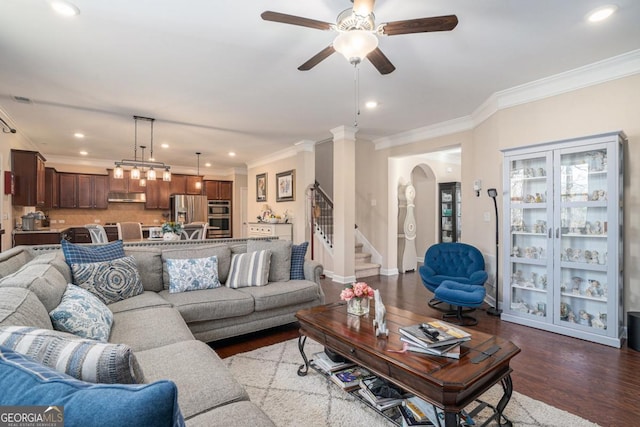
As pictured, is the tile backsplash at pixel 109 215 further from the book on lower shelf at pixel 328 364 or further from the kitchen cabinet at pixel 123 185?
the book on lower shelf at pixel 328 364

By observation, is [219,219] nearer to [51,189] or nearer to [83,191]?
[83,191]

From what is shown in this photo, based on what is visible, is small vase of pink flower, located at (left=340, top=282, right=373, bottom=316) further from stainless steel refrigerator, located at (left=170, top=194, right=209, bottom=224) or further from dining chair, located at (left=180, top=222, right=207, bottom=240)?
stainless steel refrigerator, located at (left=170, top=194, right=209, bottom=224)

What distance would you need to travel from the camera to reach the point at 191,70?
3170mm

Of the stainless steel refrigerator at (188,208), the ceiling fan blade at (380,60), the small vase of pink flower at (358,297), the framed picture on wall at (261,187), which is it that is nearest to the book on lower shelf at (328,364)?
the small vase of pink flower at (358,297)

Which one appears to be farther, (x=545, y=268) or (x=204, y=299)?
(x=545, y=268)

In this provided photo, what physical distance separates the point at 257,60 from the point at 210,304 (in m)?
2.34

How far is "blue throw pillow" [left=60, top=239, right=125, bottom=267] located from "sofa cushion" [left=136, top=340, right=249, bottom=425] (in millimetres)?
A: 1489

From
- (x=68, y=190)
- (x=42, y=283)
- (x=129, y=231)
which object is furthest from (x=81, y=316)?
(x=68, y=190)

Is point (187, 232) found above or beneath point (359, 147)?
beneath

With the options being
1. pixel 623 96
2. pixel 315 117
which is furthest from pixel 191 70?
pixel 623 96

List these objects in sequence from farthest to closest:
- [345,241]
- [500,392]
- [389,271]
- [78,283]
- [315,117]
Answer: [389,271] → [345,241] → [315,117] → [78,283] → [500,392]

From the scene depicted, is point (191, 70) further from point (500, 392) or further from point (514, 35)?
point (500, 392)

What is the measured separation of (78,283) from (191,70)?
7.36ft

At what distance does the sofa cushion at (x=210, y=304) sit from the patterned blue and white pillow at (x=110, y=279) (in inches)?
11.8
